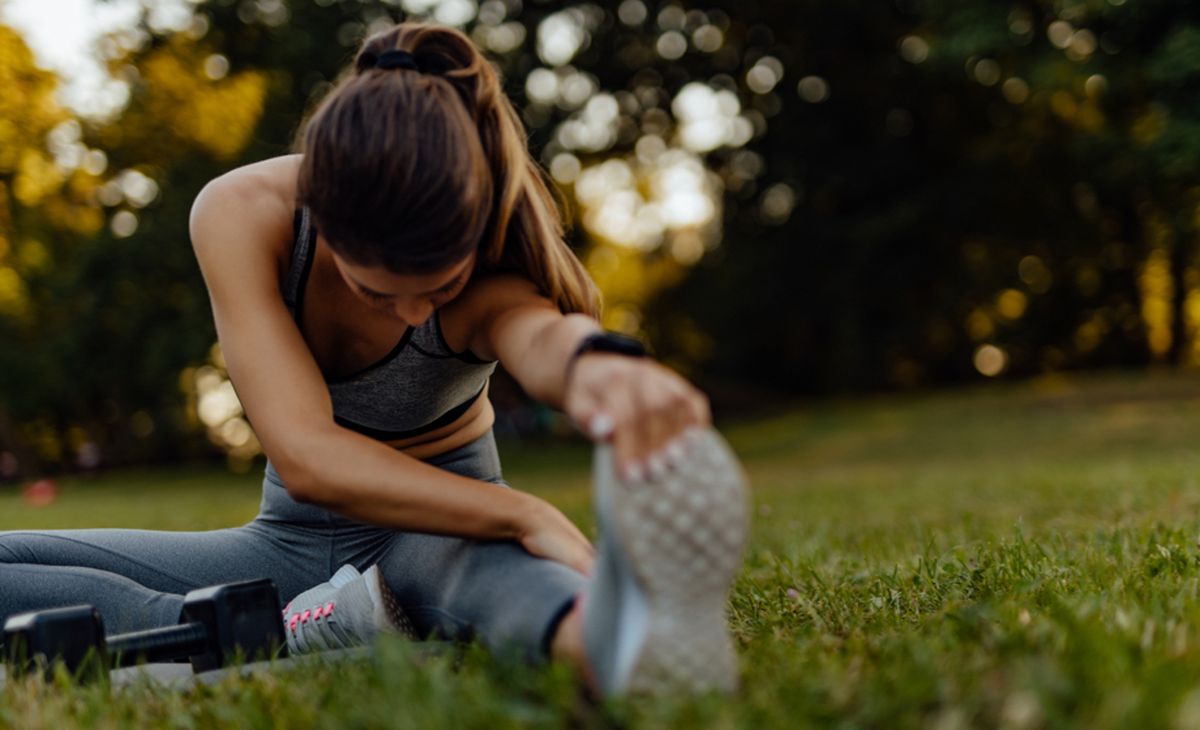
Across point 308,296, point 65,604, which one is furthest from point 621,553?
point 65,604

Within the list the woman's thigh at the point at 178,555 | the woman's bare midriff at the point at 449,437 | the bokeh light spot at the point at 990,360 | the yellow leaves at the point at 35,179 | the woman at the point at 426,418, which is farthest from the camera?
the bokeh light spot at the point at 990,360

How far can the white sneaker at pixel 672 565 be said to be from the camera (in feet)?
5.08

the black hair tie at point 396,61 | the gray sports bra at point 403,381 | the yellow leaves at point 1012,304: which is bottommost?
the yellow leaves at point 1012,304

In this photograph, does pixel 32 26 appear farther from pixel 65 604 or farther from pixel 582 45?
pixel 65 604

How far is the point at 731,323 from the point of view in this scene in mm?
24203

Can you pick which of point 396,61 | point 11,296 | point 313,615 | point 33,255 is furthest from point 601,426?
point 11,296

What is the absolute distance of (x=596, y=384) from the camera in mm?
1688

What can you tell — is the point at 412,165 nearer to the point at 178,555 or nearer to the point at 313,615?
the point at 313,615

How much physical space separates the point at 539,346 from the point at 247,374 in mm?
612

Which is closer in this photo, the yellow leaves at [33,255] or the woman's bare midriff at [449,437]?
the woman's bare midriff at [449,437]

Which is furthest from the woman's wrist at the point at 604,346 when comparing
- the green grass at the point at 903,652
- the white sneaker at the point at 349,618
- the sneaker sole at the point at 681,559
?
the white sneaker at the point at 349,618

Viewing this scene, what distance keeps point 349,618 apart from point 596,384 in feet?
2.97

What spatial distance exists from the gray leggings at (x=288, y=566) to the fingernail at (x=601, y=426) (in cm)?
41

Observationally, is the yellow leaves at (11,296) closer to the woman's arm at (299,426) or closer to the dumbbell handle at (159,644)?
the woman's arm at (299,426)
